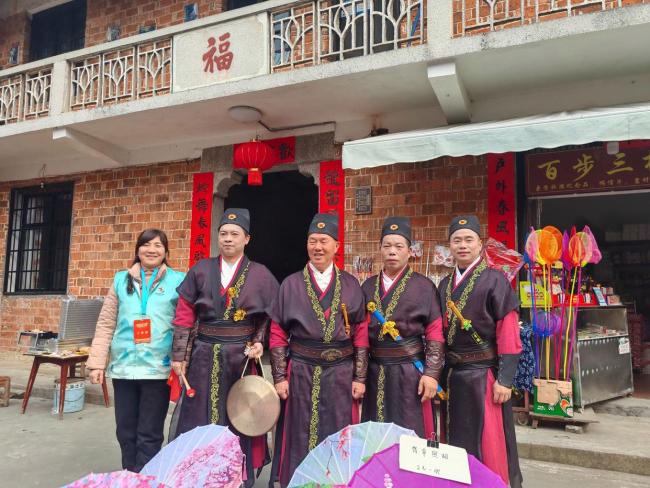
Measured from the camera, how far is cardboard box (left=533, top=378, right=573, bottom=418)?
14.5 feet

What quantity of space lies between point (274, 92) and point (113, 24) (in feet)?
13.7

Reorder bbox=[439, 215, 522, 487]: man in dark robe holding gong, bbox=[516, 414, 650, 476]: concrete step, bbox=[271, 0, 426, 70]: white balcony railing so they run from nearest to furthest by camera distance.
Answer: bbox=[439, 215, 522, 487]: man in dark robe holding gong, bbox=[516, 414, 650, 476]: concrete step, bbox=[271, 0, 426, 70]: white balcony railing

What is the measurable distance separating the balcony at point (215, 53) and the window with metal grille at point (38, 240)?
1549mm

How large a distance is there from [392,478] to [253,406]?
1.65m

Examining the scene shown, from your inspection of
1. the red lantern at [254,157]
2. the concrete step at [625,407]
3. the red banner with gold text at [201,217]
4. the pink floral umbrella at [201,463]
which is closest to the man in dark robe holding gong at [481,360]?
the pink floral umbrella at [201,463]

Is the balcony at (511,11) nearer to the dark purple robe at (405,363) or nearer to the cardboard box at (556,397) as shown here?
the dark purple robe at (405,363)

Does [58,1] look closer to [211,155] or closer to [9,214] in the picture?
[9,214]

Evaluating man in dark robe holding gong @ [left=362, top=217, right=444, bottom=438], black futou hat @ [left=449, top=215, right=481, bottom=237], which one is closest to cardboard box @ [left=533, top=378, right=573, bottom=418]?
man in dark robe holding gong @ [left=362, top=217, right=444, bottom=438]

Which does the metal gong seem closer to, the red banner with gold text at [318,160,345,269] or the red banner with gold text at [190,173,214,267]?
the red banner with gold text at [318,160,345,269]

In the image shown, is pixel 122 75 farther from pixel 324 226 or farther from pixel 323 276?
pixel 323 276

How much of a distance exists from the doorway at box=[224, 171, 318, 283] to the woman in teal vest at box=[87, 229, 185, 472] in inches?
213

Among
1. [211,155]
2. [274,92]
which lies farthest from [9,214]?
[274,92]

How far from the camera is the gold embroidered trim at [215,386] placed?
122 inches

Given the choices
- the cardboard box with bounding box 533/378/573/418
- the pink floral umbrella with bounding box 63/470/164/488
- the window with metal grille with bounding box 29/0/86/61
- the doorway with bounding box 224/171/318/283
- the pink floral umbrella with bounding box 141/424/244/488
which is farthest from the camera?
the doorway with bounding box 224/171/318/283
